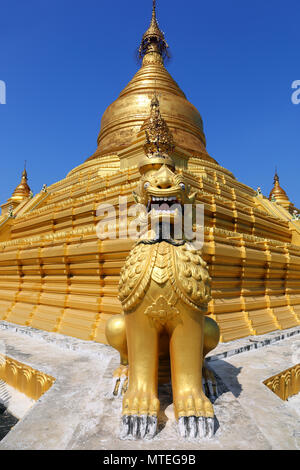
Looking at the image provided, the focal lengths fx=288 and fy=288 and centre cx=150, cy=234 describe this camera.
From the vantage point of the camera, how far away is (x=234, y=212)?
10.1 metres

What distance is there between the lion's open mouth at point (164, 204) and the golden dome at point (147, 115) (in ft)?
47.9

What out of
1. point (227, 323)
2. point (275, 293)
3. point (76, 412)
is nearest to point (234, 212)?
point (275, 293)

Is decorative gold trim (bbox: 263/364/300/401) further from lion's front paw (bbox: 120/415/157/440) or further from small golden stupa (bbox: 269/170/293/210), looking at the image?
small golden stupa (bbox: 269/170/293/210)

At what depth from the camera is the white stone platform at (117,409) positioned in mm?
2355

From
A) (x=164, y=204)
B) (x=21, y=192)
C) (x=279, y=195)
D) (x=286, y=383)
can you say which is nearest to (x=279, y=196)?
(x=279, y=195)

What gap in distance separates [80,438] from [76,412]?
0.58 metres

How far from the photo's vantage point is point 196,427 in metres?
2.46

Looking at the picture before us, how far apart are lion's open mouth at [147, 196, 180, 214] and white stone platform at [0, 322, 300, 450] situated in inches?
80.2

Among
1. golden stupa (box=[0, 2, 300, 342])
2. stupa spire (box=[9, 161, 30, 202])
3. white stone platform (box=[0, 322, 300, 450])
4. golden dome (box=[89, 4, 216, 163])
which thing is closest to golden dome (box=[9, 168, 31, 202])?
stupa spire (box=[9, 161, 30, 202])

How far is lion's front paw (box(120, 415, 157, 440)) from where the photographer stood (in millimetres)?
2443

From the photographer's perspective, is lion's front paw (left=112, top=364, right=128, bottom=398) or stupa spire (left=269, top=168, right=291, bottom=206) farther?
stupa spire (left=269, top=168, right=291, bottom=206)

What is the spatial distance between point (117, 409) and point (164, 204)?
2175 millimetres

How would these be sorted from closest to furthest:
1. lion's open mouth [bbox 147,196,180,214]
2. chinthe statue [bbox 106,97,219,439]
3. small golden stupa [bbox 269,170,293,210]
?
1. chinthe statue [bbox 106,97,219,439]
2. lion's open mouth [bbox 147,196,180,214]
3. small golden stupa [bbox 269,170,293,210]
